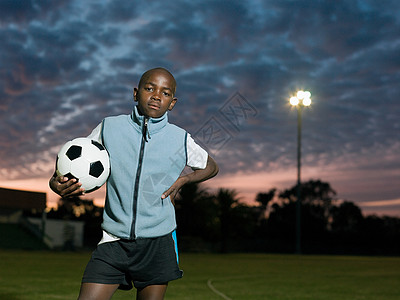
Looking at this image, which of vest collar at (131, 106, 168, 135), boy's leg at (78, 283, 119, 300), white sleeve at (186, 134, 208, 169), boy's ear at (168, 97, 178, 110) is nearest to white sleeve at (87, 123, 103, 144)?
vest collar at (131, 106, 168, 135)

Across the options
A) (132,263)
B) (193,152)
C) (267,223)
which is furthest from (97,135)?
(267,223)

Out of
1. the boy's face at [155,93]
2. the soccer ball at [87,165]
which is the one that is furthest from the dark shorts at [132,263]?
the boy's face at [155,93]

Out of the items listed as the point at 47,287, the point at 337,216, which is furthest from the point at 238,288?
the point at 337,216

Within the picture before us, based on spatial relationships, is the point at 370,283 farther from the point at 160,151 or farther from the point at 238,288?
the point at 160,151

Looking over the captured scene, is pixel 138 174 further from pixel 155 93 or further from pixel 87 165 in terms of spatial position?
pixel 155 93

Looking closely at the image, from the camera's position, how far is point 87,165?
3518 mm

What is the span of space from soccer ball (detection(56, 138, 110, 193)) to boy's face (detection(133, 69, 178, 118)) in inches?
17.4

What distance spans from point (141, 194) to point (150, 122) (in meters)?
0.53

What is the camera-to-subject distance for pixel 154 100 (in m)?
3.57

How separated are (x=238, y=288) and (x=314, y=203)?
7659 centimetres

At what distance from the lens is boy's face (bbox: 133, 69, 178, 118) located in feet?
11.7

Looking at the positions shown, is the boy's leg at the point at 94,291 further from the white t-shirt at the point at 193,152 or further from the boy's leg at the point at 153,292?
the white t-shirt at the point at 193,152

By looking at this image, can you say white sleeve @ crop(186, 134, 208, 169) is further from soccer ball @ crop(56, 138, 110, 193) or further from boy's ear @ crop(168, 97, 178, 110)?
soccer ball @ crop(56, 138, 110, 193)

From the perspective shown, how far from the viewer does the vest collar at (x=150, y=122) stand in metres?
3.57
